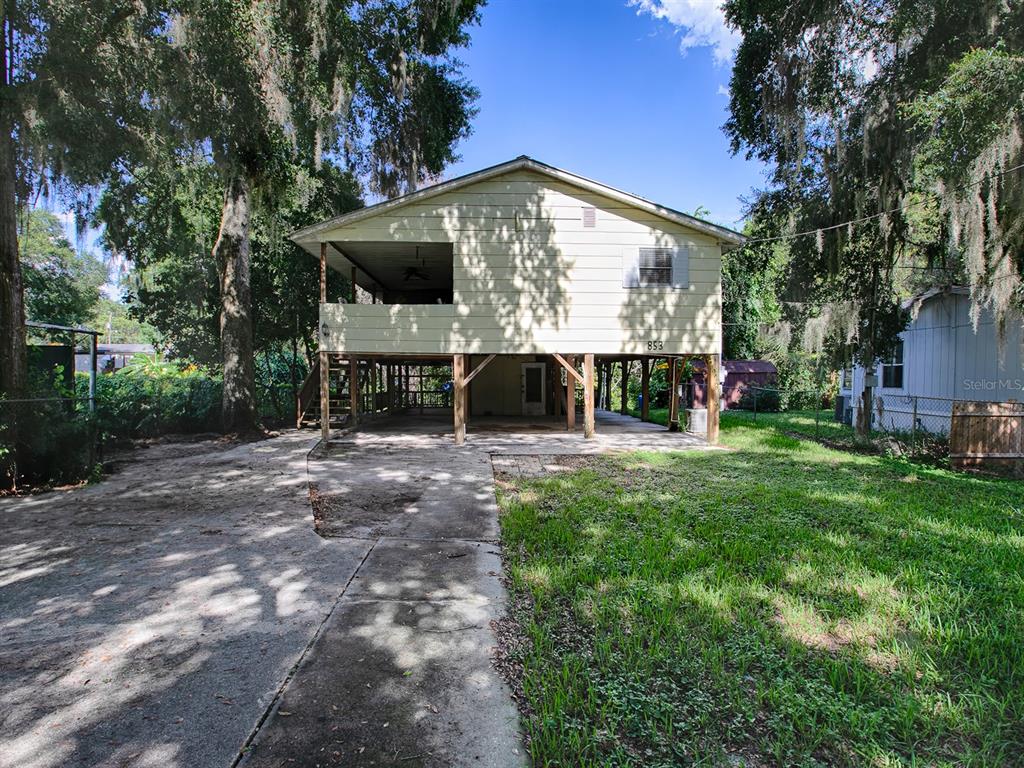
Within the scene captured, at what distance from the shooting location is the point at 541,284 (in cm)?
1088

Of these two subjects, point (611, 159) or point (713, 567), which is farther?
point (611, 159)

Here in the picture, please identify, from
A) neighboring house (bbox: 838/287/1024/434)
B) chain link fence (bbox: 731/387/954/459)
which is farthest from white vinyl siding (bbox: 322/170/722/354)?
neighboring house (bbox: 838/287/1024/434)

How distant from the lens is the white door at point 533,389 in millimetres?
17078

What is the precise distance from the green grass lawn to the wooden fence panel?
10.2 ft

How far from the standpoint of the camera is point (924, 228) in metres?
10.0

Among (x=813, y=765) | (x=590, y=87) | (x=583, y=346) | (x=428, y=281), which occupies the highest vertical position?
(x=590, y=87)

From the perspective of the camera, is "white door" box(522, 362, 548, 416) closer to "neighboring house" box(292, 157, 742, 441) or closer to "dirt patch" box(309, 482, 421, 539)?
"neighboring house" box(292, 157, 742, 441)

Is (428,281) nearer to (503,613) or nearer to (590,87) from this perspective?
(590,87)

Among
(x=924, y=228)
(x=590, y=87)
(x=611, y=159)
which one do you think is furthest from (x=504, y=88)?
(x=924, y=228)

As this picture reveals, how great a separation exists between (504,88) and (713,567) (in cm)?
1796

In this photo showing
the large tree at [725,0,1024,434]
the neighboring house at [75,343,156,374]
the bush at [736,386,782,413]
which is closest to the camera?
the large tree at [725,0,1024,434]

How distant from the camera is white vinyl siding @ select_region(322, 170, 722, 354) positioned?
10719 millimetres

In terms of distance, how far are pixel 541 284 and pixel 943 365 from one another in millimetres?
9638

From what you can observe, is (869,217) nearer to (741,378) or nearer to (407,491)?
(407,491)
